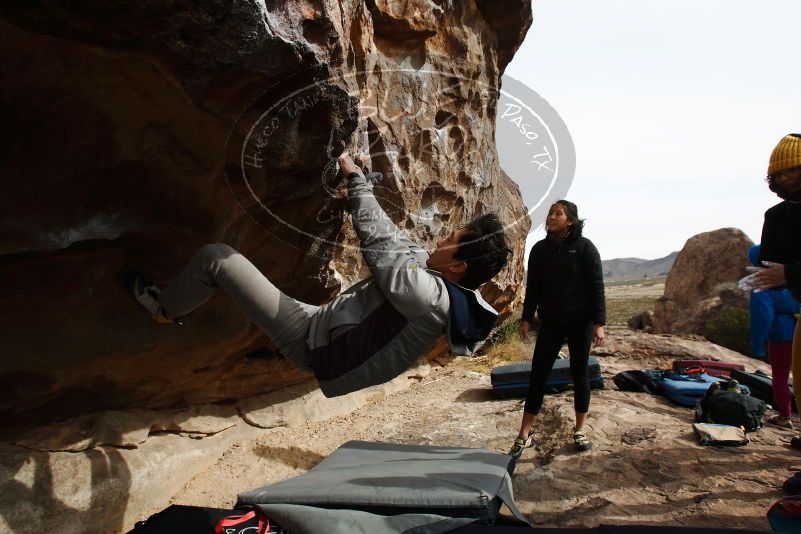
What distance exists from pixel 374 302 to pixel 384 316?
0.32ft

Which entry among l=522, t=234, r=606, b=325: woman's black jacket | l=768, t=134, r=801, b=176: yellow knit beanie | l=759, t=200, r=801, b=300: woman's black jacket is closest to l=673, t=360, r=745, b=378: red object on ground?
l=522, t=234, r=606, b=325: woman's black jacket

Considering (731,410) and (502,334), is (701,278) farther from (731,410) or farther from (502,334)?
(731,410)

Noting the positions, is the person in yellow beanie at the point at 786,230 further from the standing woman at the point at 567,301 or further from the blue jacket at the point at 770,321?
the blue jacket at the point at 770,321

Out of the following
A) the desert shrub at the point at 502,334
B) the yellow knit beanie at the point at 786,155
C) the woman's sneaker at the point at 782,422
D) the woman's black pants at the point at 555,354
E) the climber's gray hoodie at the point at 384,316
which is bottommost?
the woman's sneaker at the point at 782,422

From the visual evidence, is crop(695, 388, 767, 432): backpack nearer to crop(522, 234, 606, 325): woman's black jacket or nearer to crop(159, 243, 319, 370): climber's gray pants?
crop(522, 234, 606, 325): woman's black jacket

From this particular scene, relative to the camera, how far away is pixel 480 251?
270cm

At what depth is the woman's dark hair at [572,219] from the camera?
405 centimetres

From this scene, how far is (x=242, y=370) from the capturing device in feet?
15.0

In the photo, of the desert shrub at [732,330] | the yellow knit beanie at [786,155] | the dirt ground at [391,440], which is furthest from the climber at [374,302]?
the desert shrub at [732,330]

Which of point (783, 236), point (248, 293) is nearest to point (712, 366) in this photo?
point (783, 236)

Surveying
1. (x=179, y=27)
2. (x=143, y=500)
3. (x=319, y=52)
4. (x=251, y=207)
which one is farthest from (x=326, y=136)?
(x=143, y=500)

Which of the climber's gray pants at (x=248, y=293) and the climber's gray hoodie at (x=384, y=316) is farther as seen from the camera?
the climber's gray pants at (x=248, y=293)

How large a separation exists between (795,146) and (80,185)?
11.9ft

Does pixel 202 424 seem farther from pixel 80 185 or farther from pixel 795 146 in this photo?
pixel 795 146
